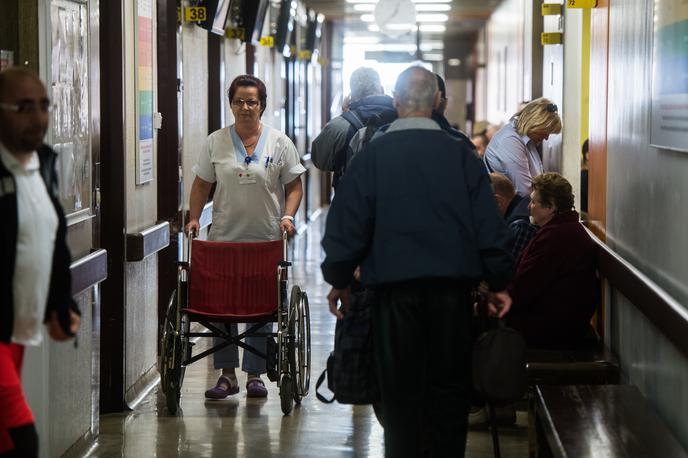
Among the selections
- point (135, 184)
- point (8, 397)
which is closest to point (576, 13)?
point (135, 184)

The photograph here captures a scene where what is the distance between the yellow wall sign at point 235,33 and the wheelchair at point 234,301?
12.8ft

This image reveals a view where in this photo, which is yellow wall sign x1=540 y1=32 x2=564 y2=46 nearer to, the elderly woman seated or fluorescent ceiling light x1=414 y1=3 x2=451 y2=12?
the elderly woman seated

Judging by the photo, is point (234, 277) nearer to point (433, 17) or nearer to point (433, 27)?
point (433, 17)

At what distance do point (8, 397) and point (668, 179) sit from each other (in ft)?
7.66

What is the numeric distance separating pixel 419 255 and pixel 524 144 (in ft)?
9.55

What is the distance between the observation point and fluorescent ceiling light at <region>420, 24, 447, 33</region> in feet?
69.2

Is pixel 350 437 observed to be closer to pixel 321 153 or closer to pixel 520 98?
pixel 321 153

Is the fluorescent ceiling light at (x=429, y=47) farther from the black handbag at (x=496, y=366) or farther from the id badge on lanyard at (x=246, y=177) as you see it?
A: the black handbag at (x=496, y=366)

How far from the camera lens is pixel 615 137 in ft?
17.7

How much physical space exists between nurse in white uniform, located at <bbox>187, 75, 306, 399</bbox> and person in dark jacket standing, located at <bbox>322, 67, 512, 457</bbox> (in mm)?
1784

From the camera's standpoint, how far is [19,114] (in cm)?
286

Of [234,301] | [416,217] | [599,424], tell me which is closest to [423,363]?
[416,217]

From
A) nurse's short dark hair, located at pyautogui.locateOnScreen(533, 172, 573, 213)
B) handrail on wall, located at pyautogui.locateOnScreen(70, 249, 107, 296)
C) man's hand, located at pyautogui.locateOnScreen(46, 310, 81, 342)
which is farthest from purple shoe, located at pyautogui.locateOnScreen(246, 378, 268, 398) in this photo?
man's hand, located at pyautogui.locateOnScreen(46, 310, 81, 342)

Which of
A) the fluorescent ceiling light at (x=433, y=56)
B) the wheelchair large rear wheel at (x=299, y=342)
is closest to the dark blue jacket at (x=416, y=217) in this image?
the wheelchair large rear wheel at (x=299, y=342)
